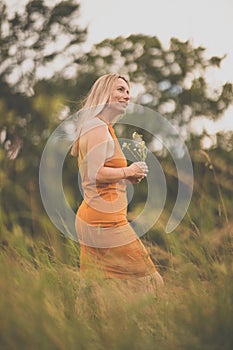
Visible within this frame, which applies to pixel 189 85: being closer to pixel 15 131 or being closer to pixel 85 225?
pixel 15 131

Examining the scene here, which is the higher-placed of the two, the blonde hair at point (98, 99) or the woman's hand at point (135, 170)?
the blonde hair at point (98, 99)

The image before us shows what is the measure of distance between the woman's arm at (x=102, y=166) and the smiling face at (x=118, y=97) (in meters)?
0.23

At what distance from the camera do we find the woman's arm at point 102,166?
3285 mm

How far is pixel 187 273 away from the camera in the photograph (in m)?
2.45

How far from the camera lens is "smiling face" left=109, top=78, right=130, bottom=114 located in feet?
11.6

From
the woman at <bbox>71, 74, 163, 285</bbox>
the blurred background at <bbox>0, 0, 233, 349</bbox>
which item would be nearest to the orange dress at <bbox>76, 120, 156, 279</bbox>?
the woman at <bbox>71, 74, 163, 285</bbox>

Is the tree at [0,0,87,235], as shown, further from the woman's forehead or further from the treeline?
the woman's forehead

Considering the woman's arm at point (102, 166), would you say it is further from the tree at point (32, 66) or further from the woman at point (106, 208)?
the tree at point (32, 66)

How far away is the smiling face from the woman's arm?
0.74 ft

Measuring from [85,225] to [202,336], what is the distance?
1.38 m

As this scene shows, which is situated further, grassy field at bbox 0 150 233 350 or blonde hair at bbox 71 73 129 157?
blonde hair at bbox 71 73 129 157

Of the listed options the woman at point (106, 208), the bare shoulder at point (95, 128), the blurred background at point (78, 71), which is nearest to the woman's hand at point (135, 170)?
the woman at point (106, 208)

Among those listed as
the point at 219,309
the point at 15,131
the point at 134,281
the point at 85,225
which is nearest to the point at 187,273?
the point at 219,309

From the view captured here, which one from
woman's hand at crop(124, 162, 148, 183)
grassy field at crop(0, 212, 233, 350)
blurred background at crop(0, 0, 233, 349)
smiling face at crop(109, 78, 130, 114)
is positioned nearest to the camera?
grassy field at crop(0, 212, 233, 350)
